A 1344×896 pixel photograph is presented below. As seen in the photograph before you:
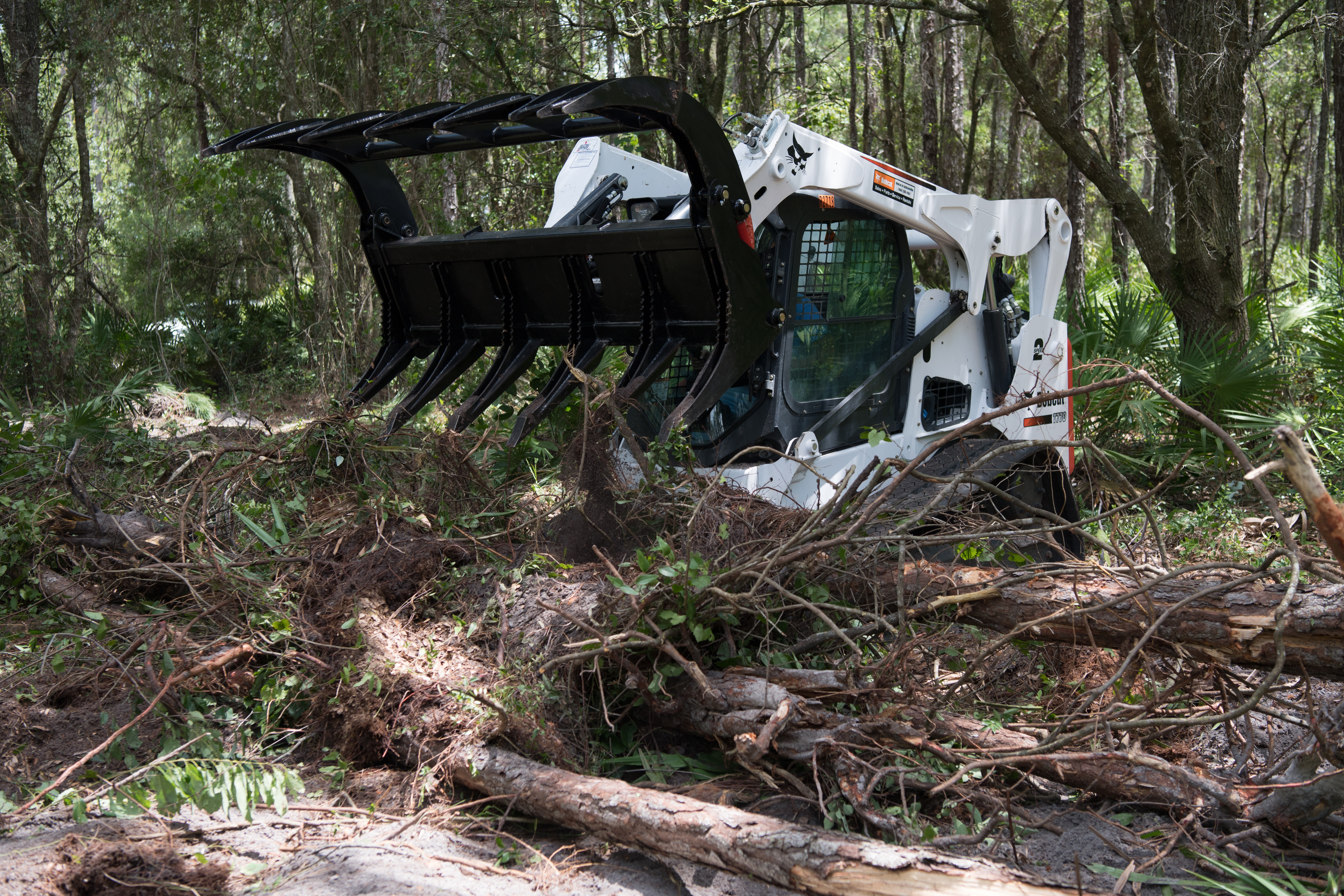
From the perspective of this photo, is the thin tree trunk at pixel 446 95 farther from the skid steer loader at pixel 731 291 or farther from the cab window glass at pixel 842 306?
the cab window glass at pixel 842 306

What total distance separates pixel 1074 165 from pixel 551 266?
7163 mm

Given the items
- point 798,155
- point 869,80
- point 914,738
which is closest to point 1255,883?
point 914,738

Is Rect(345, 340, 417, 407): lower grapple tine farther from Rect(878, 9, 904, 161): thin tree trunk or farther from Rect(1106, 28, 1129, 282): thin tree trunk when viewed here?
Rect(878, 9, 904, 161): thin tree trunk

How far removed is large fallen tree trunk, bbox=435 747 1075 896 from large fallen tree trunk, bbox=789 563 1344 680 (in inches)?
41.1

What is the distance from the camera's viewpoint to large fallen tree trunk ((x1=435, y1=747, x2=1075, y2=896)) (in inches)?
102

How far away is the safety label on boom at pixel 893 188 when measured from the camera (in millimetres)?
5406

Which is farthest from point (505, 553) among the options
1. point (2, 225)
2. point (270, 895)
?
point (2, 225)

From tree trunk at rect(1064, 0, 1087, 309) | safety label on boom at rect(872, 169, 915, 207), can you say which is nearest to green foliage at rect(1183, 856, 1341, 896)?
safety label on boom at rect(872, 169, 915, 207)

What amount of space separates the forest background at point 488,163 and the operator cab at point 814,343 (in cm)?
219

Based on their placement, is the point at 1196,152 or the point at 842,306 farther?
the point at 1196,152

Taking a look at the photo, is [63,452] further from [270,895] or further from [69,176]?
[69,176]

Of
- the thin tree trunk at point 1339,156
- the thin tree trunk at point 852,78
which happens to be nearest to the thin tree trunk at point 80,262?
the thin tree trunk at point 852,78

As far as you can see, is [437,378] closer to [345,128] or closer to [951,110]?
[345,128]

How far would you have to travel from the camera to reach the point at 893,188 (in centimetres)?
550
